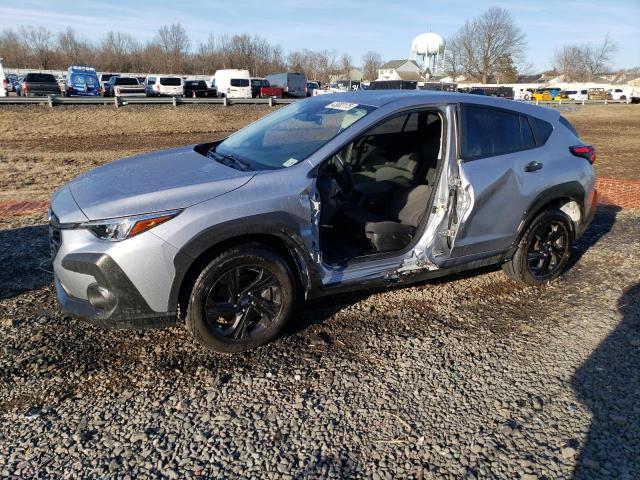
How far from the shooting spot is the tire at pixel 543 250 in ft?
14.9

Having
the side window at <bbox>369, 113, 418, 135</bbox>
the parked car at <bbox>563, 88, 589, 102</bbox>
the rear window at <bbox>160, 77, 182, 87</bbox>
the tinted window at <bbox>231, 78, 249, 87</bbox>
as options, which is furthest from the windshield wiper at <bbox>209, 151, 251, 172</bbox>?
the parked car at <bbox>563, 88, 589, 102</bbox>

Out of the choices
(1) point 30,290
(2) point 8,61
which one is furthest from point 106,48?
(1) point 30,290

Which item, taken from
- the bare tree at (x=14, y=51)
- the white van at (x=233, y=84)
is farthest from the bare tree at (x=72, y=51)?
the white van at (x=233, y=84)

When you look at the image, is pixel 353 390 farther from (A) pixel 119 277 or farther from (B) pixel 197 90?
(B) pixel 197 90

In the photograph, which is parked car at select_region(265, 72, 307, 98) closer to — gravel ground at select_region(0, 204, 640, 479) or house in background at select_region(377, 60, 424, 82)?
gravel ground at select_region(0, 204, 640, 479)

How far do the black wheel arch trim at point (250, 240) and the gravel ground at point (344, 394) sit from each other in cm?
52

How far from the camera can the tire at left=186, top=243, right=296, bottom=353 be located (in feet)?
10.6

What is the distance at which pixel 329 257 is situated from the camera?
3.77 m

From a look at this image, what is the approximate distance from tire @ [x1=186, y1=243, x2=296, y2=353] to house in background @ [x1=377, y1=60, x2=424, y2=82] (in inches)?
4100

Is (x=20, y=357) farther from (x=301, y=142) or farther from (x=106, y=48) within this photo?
(x=106, y=48)

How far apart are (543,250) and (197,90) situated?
36.1 meters

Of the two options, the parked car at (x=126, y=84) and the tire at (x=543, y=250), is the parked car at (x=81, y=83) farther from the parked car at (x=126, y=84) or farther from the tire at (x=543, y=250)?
the tire at (x=543, y=250)

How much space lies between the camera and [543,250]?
4.72m

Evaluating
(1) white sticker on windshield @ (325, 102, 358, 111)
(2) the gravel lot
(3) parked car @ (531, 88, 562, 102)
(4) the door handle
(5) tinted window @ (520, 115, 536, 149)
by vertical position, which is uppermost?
(3) parked car @ (531, 88, 562, 102)
